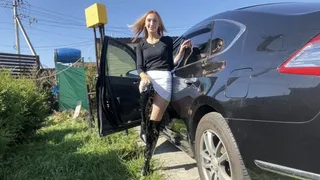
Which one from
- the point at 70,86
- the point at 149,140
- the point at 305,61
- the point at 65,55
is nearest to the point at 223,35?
the point at 305,61

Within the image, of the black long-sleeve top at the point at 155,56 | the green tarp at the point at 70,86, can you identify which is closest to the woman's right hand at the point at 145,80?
the black long-sleeve top at the point at 155,56

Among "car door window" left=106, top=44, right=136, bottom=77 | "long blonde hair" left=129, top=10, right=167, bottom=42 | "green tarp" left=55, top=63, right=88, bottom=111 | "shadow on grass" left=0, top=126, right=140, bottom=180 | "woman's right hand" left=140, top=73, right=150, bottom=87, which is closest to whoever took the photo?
"woman's right hand" left=140, top=73, right=150, bottom=87

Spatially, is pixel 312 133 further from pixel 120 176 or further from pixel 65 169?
pixel 65 169

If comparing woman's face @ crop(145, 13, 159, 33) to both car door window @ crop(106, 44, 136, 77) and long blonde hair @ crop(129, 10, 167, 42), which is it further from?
car door window @ crop(106, 44, 136, 77)

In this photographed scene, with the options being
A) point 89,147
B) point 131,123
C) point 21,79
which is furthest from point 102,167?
point 21,79

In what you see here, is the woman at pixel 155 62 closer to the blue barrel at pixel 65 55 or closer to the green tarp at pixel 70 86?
the green tarp at pixel 70 86

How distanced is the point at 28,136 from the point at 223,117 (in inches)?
174

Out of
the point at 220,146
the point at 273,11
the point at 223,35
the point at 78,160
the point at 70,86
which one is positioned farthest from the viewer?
the point at 70,86

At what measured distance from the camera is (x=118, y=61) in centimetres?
376

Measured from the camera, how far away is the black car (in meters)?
1.36

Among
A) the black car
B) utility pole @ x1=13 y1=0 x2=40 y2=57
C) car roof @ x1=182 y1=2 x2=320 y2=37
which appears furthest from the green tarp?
utility pole @ x1=13 y1=0 x2=40 y2=57

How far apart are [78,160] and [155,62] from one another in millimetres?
1664

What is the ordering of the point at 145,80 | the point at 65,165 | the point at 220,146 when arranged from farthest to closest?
the point at 65,165
the point at 145,80
the point at 220,146

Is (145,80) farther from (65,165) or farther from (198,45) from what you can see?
(65,165)
